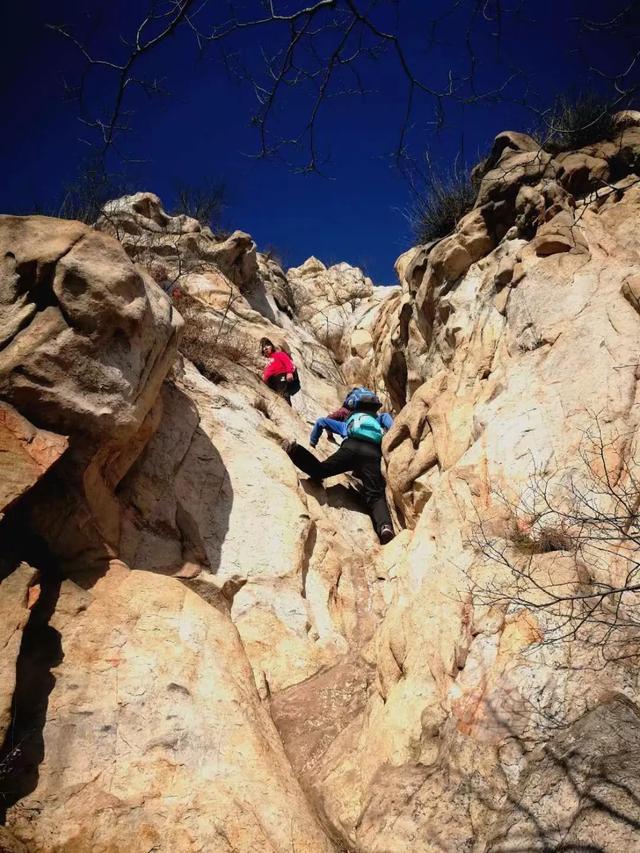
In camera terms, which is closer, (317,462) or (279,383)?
(317,462)

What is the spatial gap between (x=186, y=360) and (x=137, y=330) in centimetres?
318

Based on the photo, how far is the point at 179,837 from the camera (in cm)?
283

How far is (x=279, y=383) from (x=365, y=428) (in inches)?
103

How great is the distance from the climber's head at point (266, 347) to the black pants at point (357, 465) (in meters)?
3.69

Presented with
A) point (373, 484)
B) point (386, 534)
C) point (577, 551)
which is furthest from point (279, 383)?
point (577, 551)

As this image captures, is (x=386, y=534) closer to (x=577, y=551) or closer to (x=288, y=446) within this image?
(x=288, y=446)

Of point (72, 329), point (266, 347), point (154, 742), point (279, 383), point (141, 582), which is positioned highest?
point (266, 347)

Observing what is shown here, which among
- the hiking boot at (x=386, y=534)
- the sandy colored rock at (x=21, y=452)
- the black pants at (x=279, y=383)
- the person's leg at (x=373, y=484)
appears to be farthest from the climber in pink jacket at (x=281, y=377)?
the sandy colored rock at (x=21, y=452)

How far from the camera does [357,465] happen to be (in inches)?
291

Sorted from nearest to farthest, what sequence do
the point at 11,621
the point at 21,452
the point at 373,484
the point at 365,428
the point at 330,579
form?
1. the point at 11,621
2. the point at 21,452
3. the point at 330,579
4. the point at 373,484
5. the point at 365,428

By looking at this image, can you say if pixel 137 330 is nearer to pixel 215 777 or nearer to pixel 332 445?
pixel 215 777

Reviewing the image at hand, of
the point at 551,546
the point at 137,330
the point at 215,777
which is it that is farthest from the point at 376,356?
the point at 215,777

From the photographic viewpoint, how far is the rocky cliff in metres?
2.84

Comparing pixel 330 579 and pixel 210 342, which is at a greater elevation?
pixel 210 342
